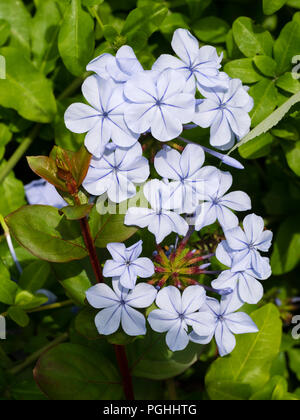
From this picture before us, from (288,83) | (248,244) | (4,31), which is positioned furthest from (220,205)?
(4,31)

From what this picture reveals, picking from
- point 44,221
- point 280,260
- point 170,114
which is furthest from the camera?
point 280,260

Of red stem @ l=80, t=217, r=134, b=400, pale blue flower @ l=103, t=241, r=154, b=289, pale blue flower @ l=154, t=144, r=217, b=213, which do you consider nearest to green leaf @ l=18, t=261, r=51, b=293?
red stem @ l=80, t=217, r=134, b=400

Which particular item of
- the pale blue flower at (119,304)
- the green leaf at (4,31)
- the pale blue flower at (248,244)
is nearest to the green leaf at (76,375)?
the pale blue flower at (119,304)

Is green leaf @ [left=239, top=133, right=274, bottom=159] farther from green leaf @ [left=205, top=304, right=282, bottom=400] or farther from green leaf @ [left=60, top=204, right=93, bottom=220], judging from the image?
green leaf @ [left=60, top=204, right=93, bottom=220]

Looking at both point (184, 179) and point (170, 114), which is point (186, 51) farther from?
point (184, 179)

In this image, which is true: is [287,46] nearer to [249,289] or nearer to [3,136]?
[249,289]

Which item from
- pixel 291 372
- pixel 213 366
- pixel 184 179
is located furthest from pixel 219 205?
pixel 291 372
